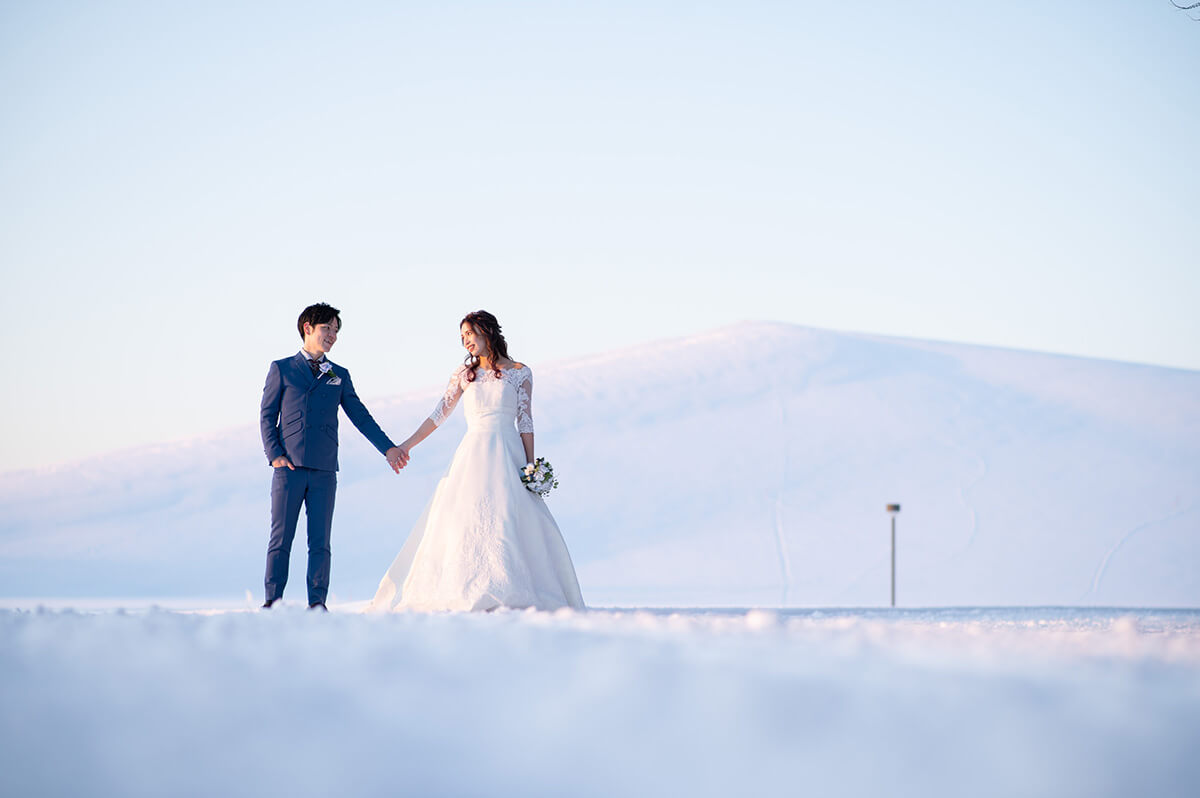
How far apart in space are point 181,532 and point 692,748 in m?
Result: 22.6

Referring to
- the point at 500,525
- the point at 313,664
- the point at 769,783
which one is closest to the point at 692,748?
the point at 769,783

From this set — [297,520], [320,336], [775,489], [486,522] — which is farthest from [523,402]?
[775,489]

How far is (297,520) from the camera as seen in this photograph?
6133 millimetres

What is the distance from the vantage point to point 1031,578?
17.9 metres

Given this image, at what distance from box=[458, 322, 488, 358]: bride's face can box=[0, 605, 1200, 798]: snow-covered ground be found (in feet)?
14.7

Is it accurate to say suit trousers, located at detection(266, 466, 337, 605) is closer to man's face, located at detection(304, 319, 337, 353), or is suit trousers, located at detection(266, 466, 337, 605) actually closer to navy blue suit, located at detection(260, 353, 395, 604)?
navy blue suit, located at detection(260, 353, 395, 604)

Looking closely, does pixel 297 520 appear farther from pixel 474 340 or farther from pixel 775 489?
pixel 775 489

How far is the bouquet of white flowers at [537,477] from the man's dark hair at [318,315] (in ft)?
4.46

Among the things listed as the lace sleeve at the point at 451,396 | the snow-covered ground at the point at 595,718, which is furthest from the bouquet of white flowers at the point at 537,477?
the snow-covered ground at the point at 595,718

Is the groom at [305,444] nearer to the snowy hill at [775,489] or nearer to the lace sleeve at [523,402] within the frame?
the lace sleeve at [523,402]

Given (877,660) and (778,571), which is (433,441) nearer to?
(778,571)

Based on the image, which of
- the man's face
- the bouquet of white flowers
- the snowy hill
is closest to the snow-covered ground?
→ the bouquet of white flowers

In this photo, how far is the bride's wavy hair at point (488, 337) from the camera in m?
6.26

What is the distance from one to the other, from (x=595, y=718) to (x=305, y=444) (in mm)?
4957
